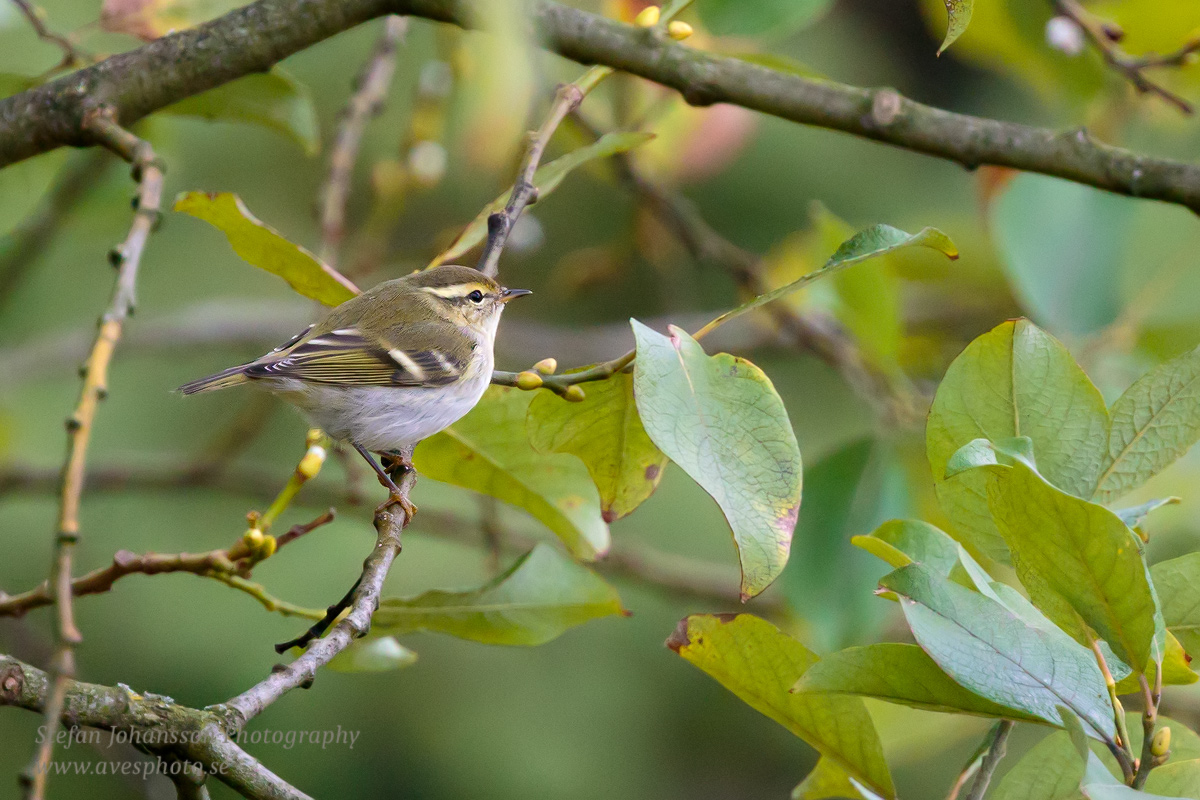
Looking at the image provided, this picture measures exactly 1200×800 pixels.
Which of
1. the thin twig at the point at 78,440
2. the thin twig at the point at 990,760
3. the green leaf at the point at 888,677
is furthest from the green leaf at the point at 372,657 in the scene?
Result: the thin twig at the point at 990,760

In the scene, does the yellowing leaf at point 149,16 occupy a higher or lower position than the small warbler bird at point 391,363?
higher

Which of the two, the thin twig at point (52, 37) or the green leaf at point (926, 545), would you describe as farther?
the thin twig at point (52, 37)

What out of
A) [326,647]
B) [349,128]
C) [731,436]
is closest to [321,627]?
[326,647]

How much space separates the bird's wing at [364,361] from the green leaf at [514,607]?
2.50 ft

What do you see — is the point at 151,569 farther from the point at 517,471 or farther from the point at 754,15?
the point at 754,15

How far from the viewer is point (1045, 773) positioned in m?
1.11

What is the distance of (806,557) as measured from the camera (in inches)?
76.0

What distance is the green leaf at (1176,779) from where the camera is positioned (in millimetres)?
1033

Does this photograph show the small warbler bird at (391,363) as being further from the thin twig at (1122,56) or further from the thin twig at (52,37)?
the thin twig at (1122,56)

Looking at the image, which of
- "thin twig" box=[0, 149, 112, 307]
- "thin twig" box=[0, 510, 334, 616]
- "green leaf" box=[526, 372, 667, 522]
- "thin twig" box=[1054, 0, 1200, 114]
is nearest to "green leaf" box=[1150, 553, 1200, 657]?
"green leaf" box=[526, 372, 667, 522]

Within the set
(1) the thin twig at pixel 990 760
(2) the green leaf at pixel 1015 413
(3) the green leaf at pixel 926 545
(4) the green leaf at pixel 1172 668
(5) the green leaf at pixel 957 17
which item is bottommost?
(1) the thin twig at pixel 990 760

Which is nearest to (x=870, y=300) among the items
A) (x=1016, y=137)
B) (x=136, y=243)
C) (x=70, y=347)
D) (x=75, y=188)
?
(x=1016, y=137)

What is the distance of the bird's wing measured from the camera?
Answer: 6.92ft

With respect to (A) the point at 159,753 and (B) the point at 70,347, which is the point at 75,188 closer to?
(B) the point at 70,347
